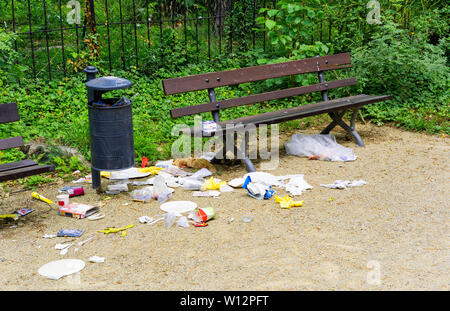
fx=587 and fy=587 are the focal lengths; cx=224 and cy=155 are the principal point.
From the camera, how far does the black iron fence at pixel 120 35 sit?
8.53 meters

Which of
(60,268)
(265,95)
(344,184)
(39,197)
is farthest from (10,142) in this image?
(344,184)

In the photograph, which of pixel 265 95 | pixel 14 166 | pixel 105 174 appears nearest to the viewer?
pixel 14 166

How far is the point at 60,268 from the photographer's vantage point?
13.4ft

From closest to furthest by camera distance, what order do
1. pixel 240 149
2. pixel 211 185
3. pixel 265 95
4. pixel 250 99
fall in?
pixel 211 185
pixel 240 149
pixel 250 99
pixel 265 95

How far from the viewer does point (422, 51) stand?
8.59 meters

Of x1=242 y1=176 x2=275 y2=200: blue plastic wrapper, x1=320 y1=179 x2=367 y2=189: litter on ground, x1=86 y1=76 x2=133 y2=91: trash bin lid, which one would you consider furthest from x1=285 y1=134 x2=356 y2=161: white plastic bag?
x1=86 y1=76 x2=133 y2=91: trash bin lid

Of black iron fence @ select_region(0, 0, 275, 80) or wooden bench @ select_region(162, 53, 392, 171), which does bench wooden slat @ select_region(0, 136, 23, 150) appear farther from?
black iron fence @ select_region(0, 0, 275, 80)

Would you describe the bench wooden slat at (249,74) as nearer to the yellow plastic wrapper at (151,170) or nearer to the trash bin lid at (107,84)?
the trash bin lid at (107,84)

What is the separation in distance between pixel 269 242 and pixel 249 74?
2.84 metres

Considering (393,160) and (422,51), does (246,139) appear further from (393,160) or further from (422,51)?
(422,51)

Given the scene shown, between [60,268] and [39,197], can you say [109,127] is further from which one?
[60,268]

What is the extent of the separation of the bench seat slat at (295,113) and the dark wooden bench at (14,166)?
1.61 m

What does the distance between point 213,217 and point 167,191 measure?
74 cm

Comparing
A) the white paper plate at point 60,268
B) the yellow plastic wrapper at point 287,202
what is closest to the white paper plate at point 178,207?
the yellow plastic wrapper at point 287,202
